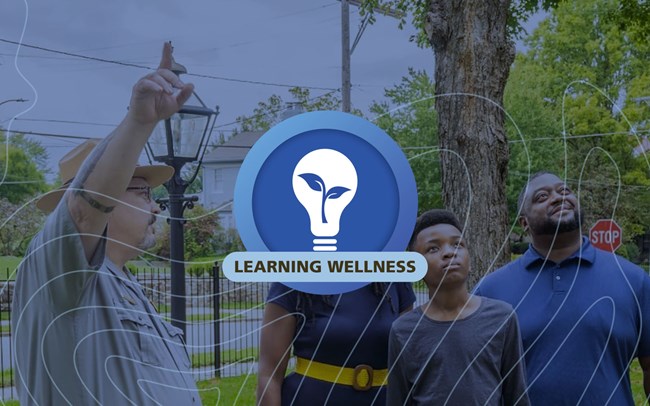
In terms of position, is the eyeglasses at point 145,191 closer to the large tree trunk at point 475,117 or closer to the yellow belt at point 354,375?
the yellow belt at point 354,375

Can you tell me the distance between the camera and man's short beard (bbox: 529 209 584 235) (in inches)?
67.8

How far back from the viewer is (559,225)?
1.73 m

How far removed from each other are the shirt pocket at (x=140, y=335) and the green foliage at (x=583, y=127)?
41.6 inches

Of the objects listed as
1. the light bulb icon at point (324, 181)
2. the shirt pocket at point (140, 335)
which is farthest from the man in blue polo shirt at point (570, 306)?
the shirt pocket at point (140, 335)

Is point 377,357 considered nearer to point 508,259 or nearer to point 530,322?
point 530,322

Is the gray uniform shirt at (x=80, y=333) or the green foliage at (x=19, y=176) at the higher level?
the green foliage at (x=19, y=176)

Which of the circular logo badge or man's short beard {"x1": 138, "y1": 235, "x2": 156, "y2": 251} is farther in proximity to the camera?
the circular logo badge

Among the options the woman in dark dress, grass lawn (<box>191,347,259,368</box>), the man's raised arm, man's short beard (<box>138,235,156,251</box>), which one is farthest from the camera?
grass lawn (<box>191,347,259,368</box>)

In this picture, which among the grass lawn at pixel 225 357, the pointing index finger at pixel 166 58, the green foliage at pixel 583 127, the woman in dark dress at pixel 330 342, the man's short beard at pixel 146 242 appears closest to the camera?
Answer: the pointing index finger at pixel 166 58

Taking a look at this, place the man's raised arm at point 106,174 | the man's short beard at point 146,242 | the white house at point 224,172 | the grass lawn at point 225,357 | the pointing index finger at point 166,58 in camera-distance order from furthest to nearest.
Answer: the grass lawn at point 225,357 < the white house at point 224,172 < the man's short beard at point 146,242 < the pointing index finger at point 166,58 < the man's raised arm at point 106,174

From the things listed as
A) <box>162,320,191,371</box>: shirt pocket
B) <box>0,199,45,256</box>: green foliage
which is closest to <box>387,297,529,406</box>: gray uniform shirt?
<box>162,320,191,371</box>: shirt pocket

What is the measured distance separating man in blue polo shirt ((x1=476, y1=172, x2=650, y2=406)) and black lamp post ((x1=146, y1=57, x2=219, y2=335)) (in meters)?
0.76

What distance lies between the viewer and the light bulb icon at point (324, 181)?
65.1 inches

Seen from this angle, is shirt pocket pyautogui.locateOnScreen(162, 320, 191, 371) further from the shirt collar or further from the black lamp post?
the shirt collar
